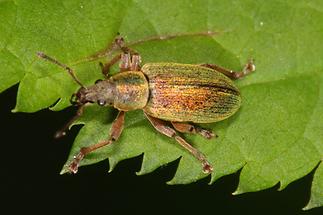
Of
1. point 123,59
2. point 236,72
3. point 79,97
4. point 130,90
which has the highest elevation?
point 123,59

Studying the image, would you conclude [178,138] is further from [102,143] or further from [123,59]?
[123,59]

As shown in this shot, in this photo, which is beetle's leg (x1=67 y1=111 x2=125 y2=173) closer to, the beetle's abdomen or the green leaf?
the green leaf

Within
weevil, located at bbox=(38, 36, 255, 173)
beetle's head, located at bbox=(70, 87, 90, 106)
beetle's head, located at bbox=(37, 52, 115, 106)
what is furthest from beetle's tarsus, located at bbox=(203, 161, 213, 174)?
beetle's head, located at bbox=(70, 87, 90, 106)

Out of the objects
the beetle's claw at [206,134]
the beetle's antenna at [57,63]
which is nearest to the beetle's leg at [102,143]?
the beetle's antenna at [57,63]

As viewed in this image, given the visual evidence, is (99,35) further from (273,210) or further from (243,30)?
(273,210)

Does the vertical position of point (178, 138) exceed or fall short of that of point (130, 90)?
it falls short

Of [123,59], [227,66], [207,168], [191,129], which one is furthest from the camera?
[227,66]

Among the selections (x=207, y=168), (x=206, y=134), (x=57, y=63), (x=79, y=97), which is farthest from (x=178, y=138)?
(x=57, y=63)
